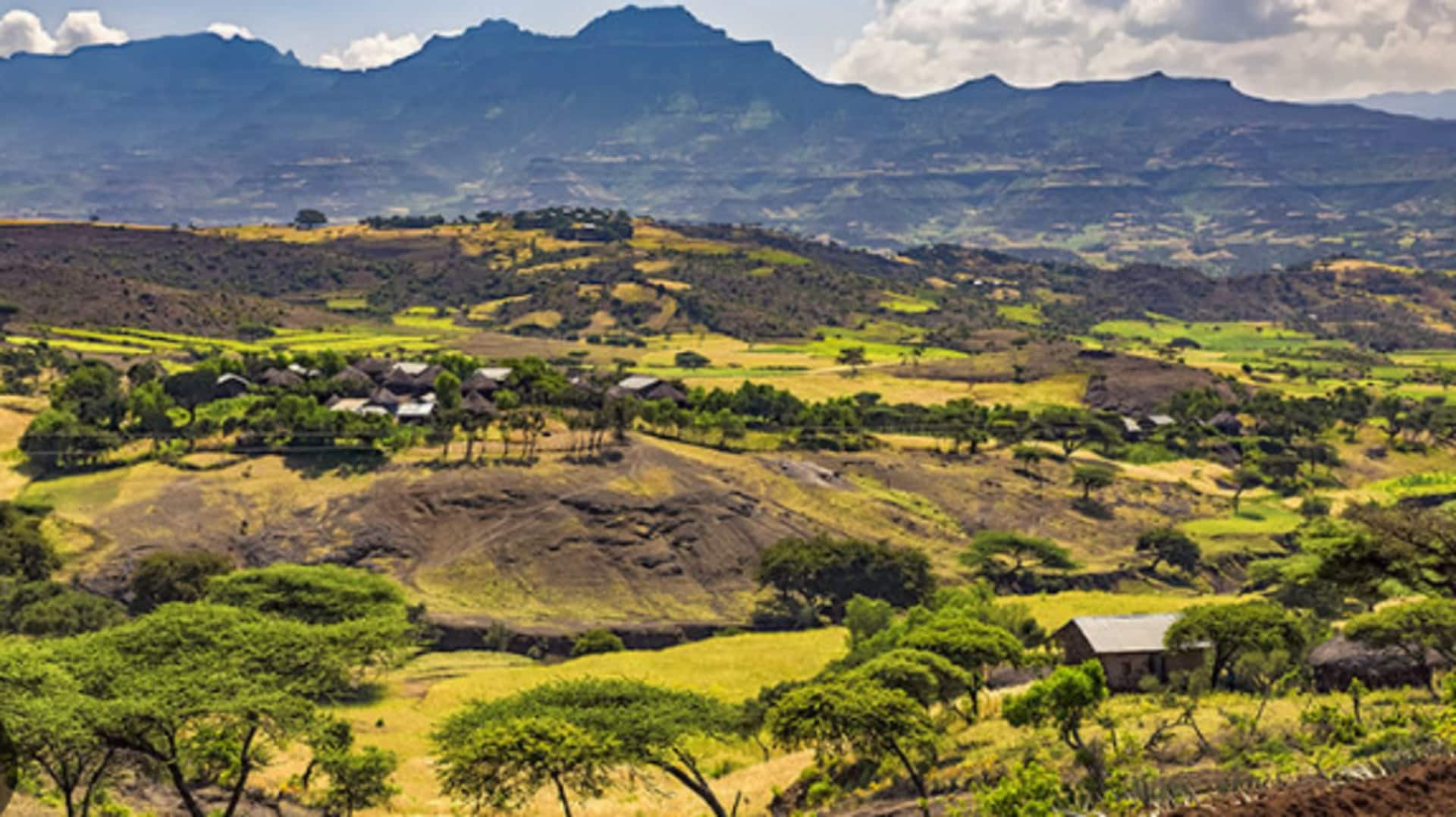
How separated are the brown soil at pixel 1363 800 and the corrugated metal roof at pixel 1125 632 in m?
28.7

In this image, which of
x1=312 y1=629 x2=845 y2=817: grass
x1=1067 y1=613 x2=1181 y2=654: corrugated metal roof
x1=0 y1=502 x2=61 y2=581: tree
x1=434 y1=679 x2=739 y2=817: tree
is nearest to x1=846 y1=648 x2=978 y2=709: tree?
x1=434 y1=679 x2=739 y2=817: tree

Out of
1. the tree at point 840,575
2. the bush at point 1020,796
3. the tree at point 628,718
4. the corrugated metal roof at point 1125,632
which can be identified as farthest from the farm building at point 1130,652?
the bush at point 1020,796

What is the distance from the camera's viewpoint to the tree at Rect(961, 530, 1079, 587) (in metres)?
89.1

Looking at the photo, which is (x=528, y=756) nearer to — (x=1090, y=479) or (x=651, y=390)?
(x=1090, y=479)

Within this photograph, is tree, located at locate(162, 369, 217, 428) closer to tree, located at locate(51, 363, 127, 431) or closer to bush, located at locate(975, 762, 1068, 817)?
tree, located at locate(51, 363, 127, 431)

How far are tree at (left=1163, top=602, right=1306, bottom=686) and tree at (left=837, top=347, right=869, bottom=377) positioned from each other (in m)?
124

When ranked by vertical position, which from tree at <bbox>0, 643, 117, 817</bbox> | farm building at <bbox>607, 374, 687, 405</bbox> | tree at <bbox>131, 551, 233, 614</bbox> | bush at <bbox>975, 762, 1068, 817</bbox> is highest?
bush at <bbox>975, 762, 1068, 817</bbox>

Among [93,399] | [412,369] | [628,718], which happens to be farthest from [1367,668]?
[412,369]

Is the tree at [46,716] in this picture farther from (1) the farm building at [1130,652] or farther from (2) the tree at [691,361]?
(2) the tree at [691,361]

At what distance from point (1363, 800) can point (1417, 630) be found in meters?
22.5

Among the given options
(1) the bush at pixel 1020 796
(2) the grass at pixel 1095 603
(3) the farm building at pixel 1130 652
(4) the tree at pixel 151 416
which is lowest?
(2) the grass at pixel 1095 603

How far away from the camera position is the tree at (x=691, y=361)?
17362cm

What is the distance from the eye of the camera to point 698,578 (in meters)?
86.4

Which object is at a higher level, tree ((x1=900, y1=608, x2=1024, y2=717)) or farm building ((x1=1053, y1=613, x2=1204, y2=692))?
tree ((x1=900, y1=608, x2=1024, y2=717))
